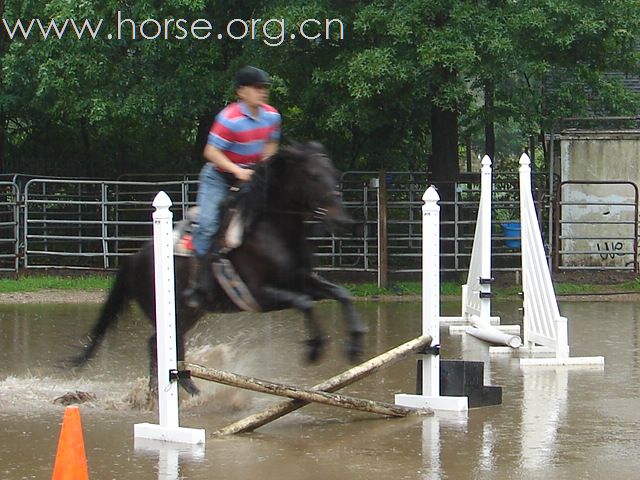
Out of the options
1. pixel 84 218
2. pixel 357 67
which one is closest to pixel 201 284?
pixel 357 67

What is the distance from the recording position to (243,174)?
7.25m

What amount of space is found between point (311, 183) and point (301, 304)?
0.80m

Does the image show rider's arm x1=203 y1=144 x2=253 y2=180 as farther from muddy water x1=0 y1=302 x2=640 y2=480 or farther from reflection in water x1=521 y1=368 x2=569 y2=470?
reflection in water x1=521 y1=368 x2=569 y2=470

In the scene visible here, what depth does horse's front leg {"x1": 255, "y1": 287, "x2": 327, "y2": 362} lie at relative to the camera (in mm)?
7137

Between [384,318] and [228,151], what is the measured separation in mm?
7089

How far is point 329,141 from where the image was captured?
69.1 ft

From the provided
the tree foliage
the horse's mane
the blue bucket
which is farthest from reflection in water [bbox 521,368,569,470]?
the blue bucket

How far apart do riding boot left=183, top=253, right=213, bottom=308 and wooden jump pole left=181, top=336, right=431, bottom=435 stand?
26.9 inches

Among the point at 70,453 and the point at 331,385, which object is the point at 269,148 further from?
the point at 70,453

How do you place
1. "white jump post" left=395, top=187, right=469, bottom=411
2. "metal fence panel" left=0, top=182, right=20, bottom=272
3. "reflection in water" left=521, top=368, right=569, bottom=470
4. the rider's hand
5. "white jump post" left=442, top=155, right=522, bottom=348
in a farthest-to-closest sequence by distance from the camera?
"metal fence panel" left=0, top=182, right=20, bottom=272, "white jump post" left=442, top=155, right=522, bottom=348, "white jump post" left=395, top=187, right=469, bottom=411, the rider's hand, "reflection in water" left=521, top=368, right=569, bottom=470

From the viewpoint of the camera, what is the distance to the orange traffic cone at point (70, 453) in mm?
5113

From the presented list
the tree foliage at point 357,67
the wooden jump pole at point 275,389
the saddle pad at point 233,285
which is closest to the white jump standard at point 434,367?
the wooden jump pole at point 275,389

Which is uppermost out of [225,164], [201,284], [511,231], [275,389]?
[225,164]

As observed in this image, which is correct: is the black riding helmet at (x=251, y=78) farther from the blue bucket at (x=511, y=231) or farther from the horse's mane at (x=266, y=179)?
the blue bucket at (x=511, y=231)
